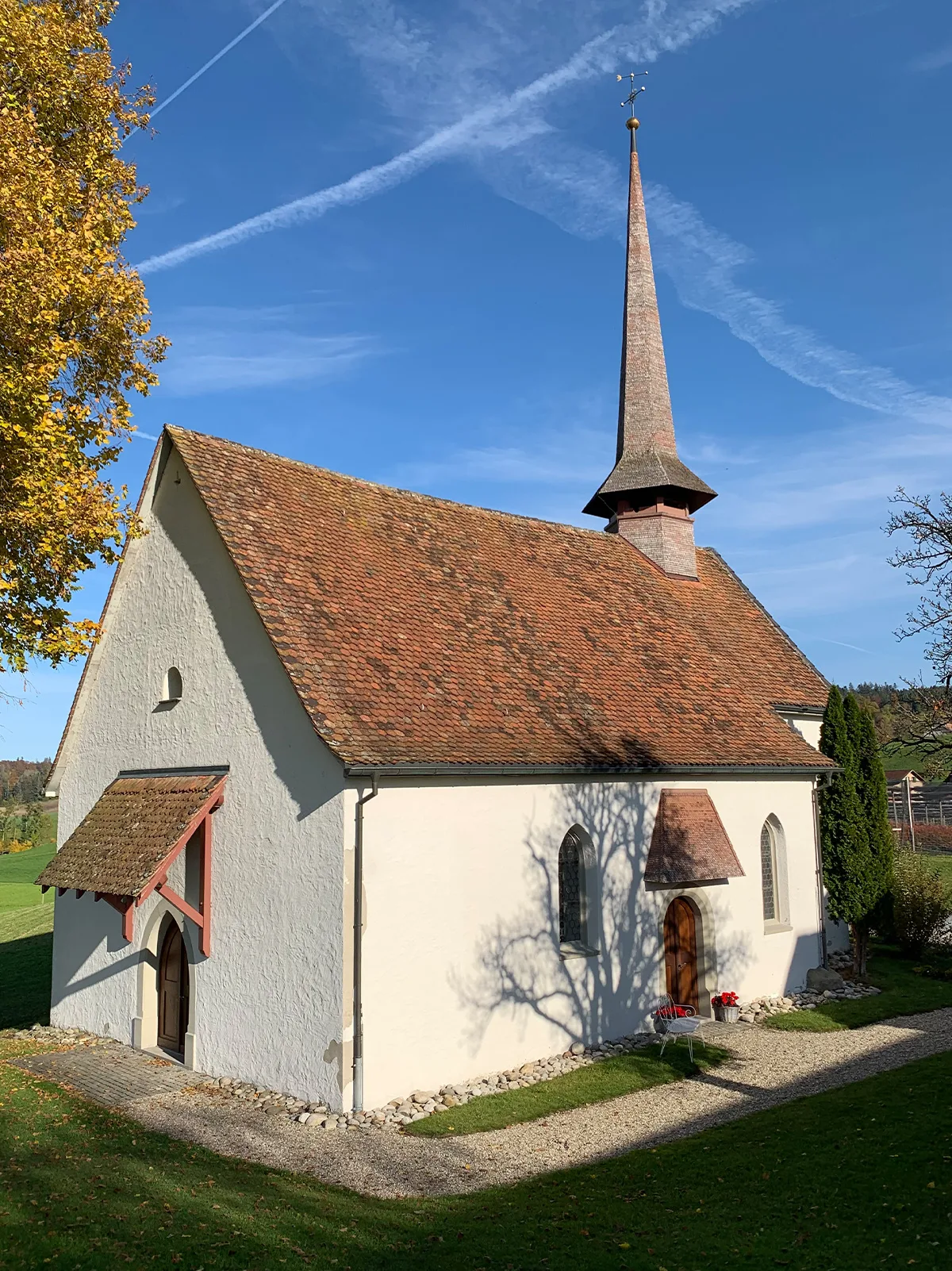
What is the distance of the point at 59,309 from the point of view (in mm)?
13312

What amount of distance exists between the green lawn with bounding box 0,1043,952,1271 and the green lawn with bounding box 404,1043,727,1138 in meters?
1.82

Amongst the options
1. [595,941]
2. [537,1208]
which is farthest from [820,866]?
[537,1208]

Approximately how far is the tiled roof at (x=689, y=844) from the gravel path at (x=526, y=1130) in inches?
112

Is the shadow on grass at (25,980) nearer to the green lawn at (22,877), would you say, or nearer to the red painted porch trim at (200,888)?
the green lawn at (22,877)

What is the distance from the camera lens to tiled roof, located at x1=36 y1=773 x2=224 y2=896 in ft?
45.4

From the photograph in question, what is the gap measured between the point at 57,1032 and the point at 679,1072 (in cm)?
1099

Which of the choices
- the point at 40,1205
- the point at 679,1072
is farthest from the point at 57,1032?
the point at 679,1072

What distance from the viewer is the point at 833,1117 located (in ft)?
37.3

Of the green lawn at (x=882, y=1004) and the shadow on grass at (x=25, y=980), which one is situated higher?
the green lawn at (x=882, y=1004)

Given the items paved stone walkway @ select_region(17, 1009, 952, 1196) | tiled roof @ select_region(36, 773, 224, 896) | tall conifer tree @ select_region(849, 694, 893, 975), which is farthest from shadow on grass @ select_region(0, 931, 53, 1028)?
tall conifer tree @ select_region(849, 694, 893, 975)

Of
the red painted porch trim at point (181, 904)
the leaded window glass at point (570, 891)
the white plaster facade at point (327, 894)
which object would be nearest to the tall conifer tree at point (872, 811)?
the white plaster facade at point (327, 894)

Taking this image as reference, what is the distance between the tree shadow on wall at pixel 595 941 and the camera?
1404 cm

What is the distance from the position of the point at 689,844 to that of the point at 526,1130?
6.31 metres

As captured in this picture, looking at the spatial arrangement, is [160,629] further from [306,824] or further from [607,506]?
[607,506]
